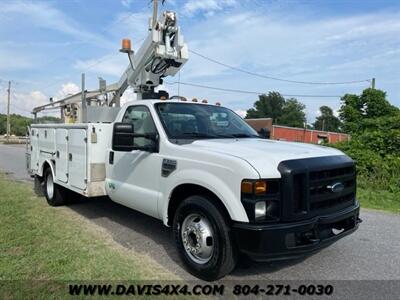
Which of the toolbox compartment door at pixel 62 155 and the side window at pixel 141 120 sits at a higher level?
the side window at pixel 141 120

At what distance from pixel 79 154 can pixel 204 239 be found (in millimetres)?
3115

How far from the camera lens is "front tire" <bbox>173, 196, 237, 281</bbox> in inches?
158

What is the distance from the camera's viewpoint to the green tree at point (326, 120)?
4892 inches

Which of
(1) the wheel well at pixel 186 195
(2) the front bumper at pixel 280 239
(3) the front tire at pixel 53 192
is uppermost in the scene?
(1) the wheel well at pixel 186 195

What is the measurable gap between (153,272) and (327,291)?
1.88 metres

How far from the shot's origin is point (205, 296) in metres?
3.90

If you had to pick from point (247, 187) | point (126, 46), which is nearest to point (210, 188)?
point (247, 187)

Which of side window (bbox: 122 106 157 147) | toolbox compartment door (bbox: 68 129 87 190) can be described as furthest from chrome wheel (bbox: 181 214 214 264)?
toolbox compartment door (bbox: 68 129 87 190)

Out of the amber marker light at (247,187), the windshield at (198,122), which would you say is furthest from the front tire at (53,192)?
the amber marker light at (247,187)

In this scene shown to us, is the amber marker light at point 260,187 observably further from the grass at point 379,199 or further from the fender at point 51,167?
the grass at point 379,199

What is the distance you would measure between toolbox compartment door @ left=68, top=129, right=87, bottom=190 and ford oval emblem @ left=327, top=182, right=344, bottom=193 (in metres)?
3.78

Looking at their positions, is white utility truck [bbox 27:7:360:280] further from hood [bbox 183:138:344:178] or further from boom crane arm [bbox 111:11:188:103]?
boom crane arm [bbox 111:11:188:103]

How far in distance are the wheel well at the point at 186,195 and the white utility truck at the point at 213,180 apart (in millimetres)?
13

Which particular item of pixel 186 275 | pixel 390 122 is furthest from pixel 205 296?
pixel 390 122
